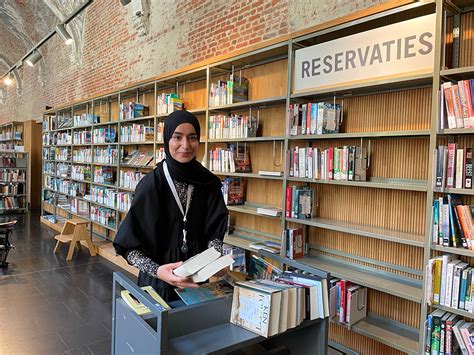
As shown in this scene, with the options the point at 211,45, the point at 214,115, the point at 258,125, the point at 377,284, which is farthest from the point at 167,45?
the point at 377,284

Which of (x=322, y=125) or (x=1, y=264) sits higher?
(x=322, y=125)

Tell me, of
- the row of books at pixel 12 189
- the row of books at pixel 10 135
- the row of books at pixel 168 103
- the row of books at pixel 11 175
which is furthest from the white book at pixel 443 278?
the row of books at pixel 10 135

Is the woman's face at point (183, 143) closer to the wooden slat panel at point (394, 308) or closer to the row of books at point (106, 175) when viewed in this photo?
the wooden slat panel at point (394, 308)

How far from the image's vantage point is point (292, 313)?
1553 mm

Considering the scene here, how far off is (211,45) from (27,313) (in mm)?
3875

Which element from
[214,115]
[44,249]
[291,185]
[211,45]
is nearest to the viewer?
[291,185]

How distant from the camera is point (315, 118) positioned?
3078mm

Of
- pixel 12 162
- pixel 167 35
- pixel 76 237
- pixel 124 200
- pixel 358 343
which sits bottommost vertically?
pixel 358 343

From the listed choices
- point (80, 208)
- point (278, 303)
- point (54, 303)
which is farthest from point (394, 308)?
point (80, 208)

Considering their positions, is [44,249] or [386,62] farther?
[44,249]

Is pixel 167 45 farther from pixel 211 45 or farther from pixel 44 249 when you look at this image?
pixel 44 249

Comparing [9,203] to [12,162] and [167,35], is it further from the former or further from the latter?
[167,35]

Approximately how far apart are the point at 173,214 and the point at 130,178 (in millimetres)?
4346

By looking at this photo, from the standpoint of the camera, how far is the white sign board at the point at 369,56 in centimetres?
244
